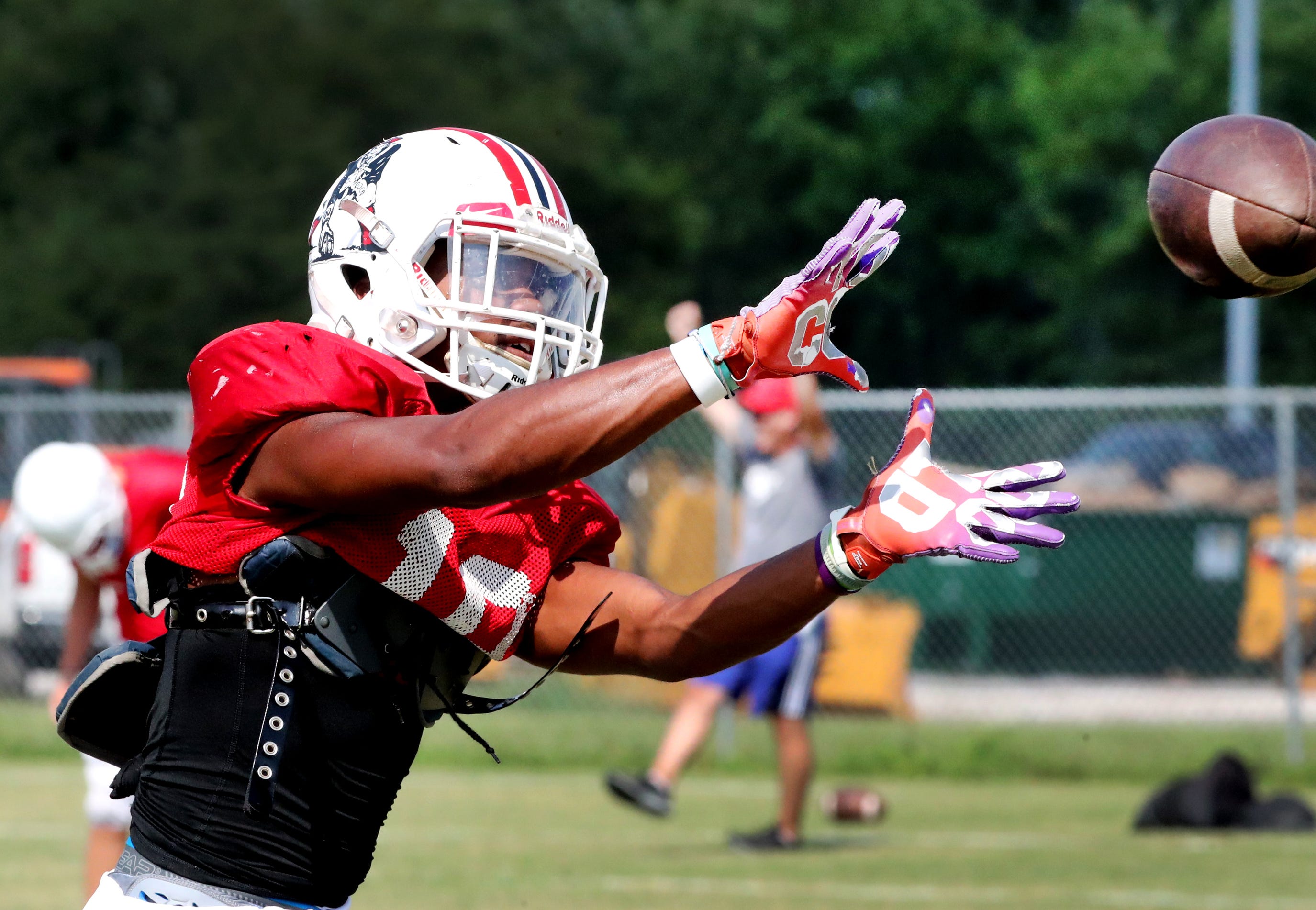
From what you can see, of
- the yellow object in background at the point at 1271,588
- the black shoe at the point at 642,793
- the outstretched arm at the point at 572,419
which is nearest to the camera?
the outstretched arm at the point at 572,419

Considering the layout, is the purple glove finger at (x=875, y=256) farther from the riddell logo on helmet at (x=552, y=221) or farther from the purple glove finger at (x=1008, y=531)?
the riddell logo on helmet at (x=552, y=221)

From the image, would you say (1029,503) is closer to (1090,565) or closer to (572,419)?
(572,419)

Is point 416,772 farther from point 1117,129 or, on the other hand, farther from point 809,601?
point 1117,129

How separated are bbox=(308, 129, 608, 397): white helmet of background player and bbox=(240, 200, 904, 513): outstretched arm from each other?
36 centimetres

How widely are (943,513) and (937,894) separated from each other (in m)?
4.41

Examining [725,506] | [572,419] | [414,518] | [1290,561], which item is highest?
[572,419]

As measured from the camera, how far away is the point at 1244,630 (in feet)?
35.8

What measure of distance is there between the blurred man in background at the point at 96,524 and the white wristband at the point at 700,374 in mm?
3075

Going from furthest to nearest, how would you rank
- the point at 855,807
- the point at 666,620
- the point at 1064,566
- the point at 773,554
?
1. the point at 1064,566
2. the point at 855,807
3. the point at 773,554
4. the point at 666,620

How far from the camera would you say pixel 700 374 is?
7.56 ft

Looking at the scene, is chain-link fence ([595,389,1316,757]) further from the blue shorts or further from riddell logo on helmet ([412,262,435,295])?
riddell logo on helmet ([412,262,435,295])

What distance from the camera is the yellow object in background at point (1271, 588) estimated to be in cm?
1049

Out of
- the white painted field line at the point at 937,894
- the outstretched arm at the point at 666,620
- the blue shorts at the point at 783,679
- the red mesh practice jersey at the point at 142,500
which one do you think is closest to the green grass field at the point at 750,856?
the white painted field line at the point at 937,894

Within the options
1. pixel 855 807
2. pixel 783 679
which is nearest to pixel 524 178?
pixel 783 679
